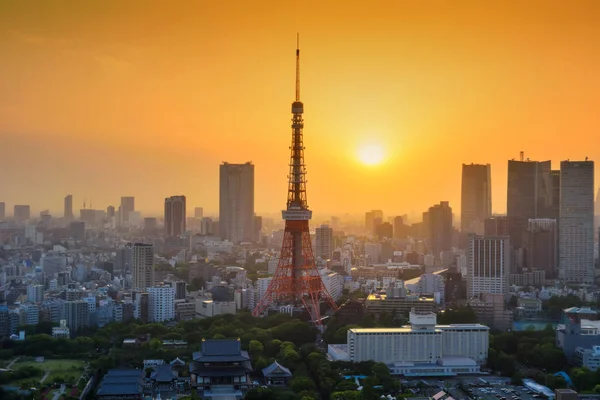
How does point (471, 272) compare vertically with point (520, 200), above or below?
below

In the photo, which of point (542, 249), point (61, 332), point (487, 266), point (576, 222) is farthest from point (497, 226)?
point (61, 332)

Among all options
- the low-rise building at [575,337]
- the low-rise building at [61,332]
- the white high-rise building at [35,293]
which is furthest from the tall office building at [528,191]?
the low-rise building at [61,332]

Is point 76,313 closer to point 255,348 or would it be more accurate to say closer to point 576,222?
point 255,348

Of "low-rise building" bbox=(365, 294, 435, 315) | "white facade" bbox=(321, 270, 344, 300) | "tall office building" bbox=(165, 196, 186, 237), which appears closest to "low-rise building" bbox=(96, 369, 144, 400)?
"low-rise building" bbox=(365, 294, 435, 315)

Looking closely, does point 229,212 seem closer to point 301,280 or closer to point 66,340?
point 301,280

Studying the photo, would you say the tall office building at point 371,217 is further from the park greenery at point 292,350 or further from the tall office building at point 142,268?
the park greenery at point 292,350

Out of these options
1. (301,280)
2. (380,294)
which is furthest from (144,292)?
(380,294)

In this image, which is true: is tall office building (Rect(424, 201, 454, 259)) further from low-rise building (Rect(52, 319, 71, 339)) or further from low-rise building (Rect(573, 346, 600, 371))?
low-rise building (Rect(573, 346, 600, 371))
